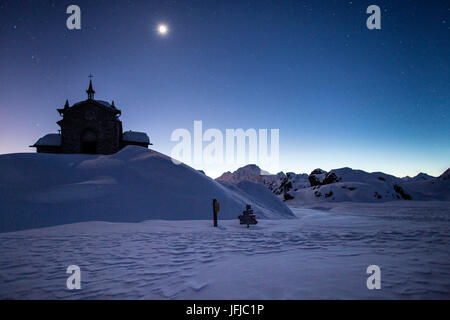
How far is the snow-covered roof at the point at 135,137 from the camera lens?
1267 inches

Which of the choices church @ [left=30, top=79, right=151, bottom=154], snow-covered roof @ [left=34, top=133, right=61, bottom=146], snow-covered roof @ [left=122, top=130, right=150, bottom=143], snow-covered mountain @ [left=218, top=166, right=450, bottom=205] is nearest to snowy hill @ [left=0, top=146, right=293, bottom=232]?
church @ [left=30, top=79, right=151, bottom=154]

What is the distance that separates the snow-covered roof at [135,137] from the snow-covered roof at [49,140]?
8788mm

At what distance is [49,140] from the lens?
30.1 m

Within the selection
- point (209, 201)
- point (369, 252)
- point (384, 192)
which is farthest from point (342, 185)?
point (369, 252)

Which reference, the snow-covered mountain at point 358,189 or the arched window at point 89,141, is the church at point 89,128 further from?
the snow-covered mountain at point 358,189

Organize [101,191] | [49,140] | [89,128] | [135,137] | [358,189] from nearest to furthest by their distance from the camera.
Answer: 1. [101,191]
2. [89,128]
3. [49,140]
4. [135,137]
5. [358,189]

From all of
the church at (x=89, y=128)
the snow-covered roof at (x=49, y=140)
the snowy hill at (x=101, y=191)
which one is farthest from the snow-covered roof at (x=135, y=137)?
the snowy hill at (x=101, y=191)

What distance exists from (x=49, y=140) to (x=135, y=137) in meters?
11.5

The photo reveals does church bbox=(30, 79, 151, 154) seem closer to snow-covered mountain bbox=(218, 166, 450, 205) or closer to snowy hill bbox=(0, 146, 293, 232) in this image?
snowy hill bbox=(0, 146, 293, 232)

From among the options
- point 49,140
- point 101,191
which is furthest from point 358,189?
point 49,140

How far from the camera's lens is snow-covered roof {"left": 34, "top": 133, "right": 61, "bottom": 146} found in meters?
29.4

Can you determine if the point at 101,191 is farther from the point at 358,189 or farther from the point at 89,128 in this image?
the point at 358,189

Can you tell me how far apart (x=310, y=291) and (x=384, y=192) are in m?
50.6

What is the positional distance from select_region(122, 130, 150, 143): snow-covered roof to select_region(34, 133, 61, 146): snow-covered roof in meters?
8.79
